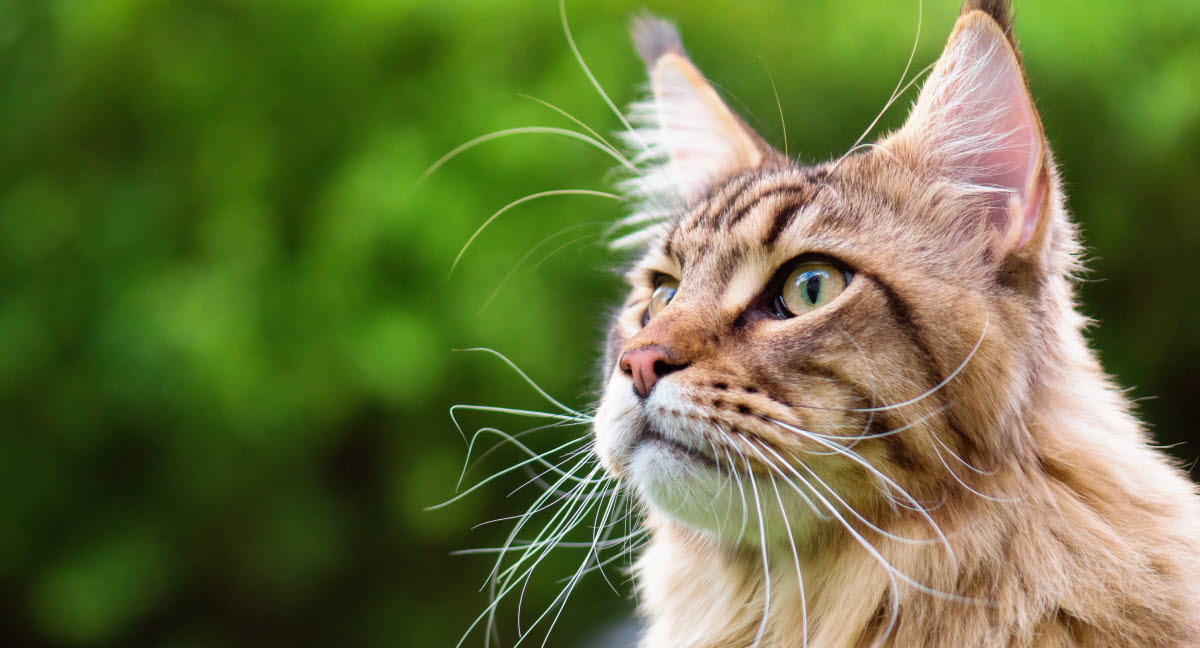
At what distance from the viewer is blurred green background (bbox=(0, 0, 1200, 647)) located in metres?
3.27

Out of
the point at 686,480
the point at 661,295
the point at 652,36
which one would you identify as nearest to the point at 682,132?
the point at 652,36

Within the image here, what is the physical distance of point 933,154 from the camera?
1763 millimetres

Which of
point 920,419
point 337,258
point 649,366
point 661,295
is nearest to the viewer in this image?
point 920,419

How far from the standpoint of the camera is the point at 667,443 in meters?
1.56

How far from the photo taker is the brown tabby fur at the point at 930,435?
1485 mm

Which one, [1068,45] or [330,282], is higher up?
[1068,45]

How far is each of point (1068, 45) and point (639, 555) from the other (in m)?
2.23

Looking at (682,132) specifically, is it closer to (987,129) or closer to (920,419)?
(987,129)

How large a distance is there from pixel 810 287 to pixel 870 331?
0.15 metres

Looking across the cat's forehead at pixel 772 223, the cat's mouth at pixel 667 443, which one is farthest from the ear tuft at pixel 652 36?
the cat's mouth at pixel 667 443

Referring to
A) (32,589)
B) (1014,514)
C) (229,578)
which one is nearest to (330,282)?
(229,578)

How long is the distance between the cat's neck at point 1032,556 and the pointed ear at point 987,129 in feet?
0.80

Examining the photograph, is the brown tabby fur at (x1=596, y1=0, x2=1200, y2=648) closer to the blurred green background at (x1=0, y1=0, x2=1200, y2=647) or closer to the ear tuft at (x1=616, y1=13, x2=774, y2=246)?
the ear tuft at (x1=616, y1=13, x2=774, y2=246)

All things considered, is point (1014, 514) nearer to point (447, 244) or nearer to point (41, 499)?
point (447, 244)
